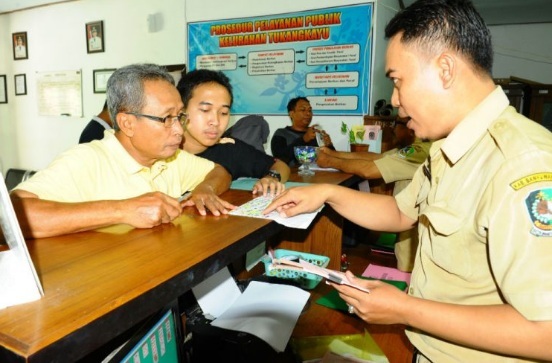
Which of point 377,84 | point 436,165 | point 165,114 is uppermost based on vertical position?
point 377,84

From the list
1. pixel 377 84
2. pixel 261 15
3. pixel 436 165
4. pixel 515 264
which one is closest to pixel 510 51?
pixel 377 84

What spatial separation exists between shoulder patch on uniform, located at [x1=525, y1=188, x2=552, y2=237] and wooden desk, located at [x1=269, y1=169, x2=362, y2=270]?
99 centimetres

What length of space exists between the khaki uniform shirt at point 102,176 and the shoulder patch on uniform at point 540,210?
1.09 metres

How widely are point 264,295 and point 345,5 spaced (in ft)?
10.5

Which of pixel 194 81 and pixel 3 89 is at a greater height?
pixel 3 89

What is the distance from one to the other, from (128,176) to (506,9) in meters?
5.01

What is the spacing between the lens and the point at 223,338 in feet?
3.09

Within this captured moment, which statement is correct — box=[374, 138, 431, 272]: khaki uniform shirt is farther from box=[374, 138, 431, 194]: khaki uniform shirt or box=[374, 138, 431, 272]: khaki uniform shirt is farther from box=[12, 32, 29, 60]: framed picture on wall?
box=[12, 32, 29, 60]: framed picture on wall

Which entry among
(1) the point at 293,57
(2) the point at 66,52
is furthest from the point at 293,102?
(2) the point at 66,52

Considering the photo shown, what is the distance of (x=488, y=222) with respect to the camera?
0.67 metres

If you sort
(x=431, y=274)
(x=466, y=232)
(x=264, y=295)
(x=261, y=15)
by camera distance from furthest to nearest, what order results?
1. (x=261, y=15)
2. (x=264, y=295)
3. (x=431, y=274)
4. (x=466, y=232)

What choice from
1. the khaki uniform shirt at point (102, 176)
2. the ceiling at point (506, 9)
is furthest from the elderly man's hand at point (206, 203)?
the ceiling at point (506, 9)

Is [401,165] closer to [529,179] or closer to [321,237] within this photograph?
[321,237]

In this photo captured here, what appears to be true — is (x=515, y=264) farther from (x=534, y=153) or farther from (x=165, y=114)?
(x=165, y=114)
